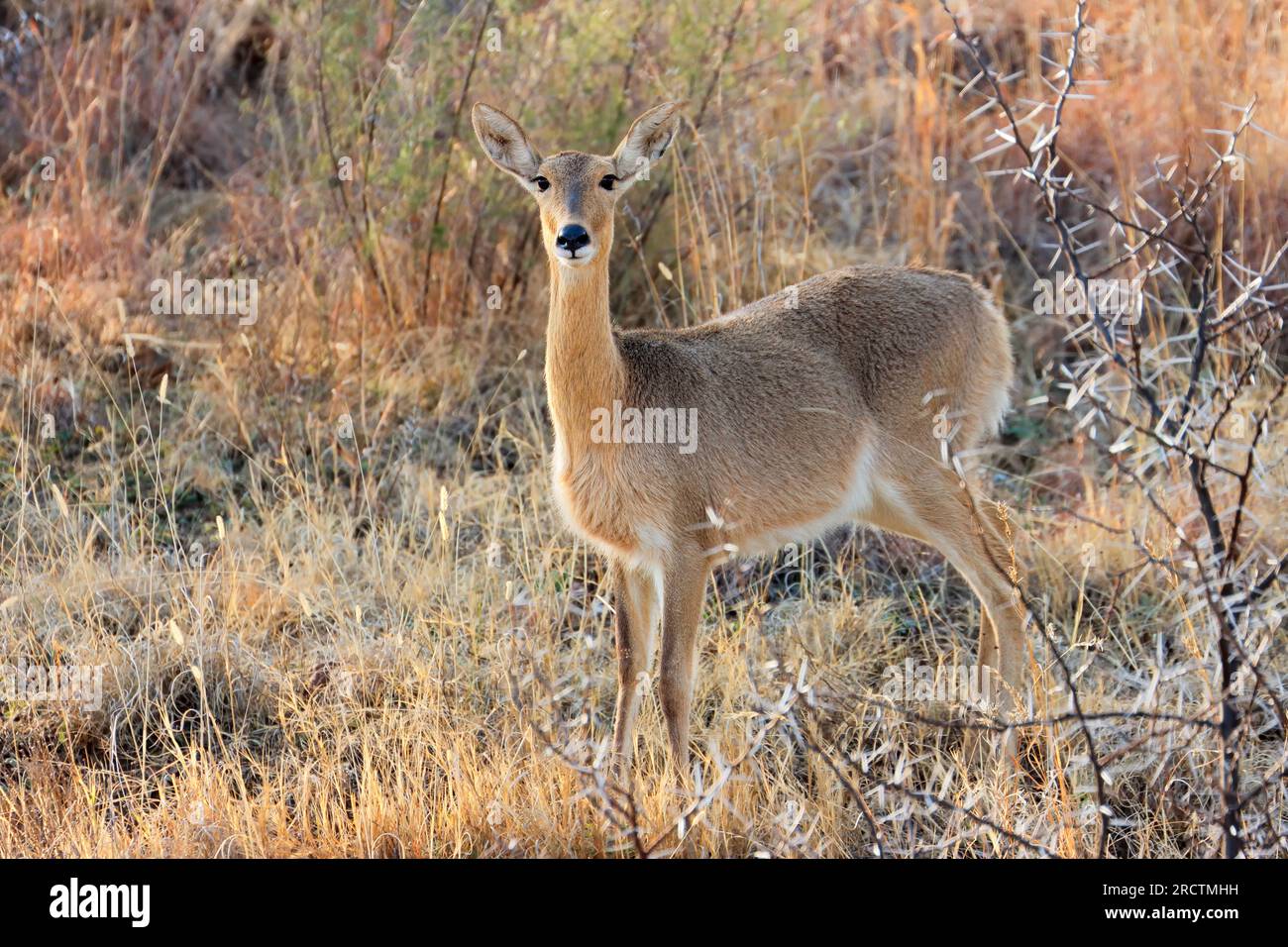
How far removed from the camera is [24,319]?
294 inches

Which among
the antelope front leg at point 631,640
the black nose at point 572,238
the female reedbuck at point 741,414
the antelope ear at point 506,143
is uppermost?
the antelope ear at point 506,143

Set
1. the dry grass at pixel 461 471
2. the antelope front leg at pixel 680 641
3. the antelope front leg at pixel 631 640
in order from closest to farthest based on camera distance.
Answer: the dry grass at pixel 461 471, the antelope front leg at pixel 680 641, the antelope front leg at pixel 631 640

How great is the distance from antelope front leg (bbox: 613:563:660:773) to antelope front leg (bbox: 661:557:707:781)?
0.41 feet

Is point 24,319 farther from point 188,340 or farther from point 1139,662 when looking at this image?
point 1139,662

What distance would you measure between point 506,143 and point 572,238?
73cm

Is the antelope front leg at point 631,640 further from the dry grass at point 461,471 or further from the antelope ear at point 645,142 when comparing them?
the antelope ear at point 645,142

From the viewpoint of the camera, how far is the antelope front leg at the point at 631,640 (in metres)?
5.22

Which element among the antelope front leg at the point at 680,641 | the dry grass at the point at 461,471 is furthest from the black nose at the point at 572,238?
the antelope front leg at the point at 680,641

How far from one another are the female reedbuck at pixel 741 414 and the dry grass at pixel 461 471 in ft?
0.91

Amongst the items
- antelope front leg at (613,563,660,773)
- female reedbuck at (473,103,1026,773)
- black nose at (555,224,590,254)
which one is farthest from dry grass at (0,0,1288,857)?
black nose at (555,224,590,254)

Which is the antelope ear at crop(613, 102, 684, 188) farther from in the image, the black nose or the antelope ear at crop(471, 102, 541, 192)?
the black nose

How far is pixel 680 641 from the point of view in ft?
16.6

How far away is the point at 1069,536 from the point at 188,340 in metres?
4.38
